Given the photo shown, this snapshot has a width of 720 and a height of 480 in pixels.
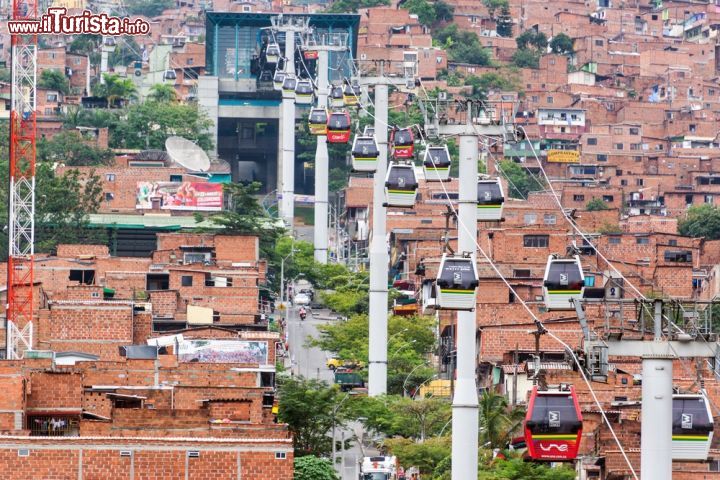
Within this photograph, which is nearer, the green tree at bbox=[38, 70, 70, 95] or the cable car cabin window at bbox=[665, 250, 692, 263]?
the cable car cabin window at bbox=[665, 250, 692, 263]

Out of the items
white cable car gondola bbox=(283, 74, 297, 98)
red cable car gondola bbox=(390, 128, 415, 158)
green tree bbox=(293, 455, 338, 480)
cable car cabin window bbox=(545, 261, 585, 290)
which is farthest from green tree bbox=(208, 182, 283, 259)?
cable car cabin window bbox=(545, 261, 585, 290)

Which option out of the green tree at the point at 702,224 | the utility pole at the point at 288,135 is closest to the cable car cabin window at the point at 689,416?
the utility pole at the point at 288,135

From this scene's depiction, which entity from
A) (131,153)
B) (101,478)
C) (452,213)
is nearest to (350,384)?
(101,478)

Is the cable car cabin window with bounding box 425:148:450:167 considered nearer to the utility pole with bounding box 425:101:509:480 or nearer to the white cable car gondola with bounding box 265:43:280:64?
the utility pole with bounding box 425:101:509:480

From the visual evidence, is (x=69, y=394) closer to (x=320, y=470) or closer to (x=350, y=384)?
(x=320, y=470)

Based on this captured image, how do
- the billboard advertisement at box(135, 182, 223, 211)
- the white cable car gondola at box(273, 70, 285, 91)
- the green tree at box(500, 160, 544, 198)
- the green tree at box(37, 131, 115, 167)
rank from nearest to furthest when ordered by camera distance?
1. the billboard advertisement at box(135, 182, 223, 211)
2. the white cable car gondola at box(273, 70, 285, 91)
3. the green tree at box(37, 131, 115, 167)
4. the green tree at box(500, 160, 544, 198)
